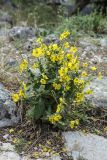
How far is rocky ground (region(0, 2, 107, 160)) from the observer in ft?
10.9

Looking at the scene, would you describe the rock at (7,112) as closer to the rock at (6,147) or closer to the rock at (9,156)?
the rock at (6,147)

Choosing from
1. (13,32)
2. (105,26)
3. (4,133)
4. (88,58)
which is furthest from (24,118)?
(105,26)

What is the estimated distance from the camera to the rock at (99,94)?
3908mm

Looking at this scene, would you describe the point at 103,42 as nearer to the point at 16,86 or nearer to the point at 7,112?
the point at 16,86

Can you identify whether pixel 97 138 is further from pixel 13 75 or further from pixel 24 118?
pixel 13 75

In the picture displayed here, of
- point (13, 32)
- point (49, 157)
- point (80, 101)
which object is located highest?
point (13, 32)

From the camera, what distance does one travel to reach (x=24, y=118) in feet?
12.2

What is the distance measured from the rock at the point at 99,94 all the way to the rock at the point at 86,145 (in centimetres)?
41

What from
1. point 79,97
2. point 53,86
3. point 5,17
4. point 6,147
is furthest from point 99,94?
point 5,17

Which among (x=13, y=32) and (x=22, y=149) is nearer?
(x=22, y=149)

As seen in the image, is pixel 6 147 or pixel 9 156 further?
pixel 6 147

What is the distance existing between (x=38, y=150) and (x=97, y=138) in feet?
1.76

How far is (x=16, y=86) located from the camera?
4203 millimetres

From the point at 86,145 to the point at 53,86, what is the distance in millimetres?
560
